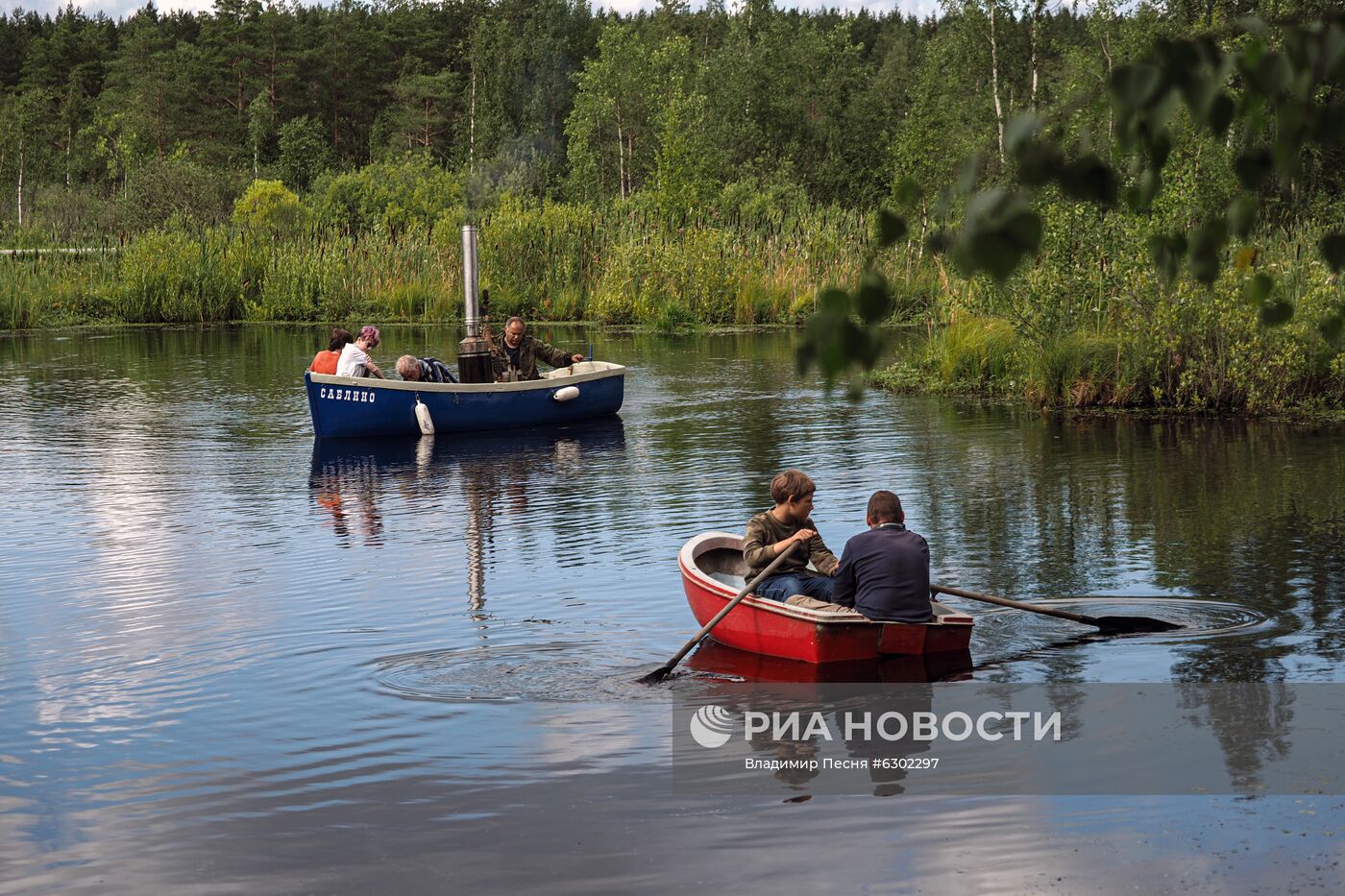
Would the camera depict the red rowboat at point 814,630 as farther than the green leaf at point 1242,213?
Yes

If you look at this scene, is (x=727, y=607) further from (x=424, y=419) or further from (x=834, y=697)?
(x=424, y=419)

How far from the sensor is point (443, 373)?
2028 centimetres

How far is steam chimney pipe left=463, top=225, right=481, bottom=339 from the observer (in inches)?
803

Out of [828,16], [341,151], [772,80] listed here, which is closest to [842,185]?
[772,80]

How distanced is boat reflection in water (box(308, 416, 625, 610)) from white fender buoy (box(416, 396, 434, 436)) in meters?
0.16

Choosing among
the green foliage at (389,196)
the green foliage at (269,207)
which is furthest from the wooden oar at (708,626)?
the green foliage at (389,196)

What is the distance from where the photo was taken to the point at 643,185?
61.4 meters

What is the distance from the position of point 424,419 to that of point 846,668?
37.0 ft

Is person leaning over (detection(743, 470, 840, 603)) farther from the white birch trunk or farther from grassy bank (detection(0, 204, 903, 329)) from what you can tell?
the white birch trunk

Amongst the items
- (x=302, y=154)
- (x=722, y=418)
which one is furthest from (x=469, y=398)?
(x=302, y=154)

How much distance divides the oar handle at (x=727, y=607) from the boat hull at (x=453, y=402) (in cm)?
1018

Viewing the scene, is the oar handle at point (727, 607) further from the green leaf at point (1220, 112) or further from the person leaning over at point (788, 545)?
the green leaf at point (1220, 112)

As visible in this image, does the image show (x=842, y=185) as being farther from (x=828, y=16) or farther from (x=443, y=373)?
(x=443, y=373)

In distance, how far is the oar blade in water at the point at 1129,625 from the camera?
949cm
